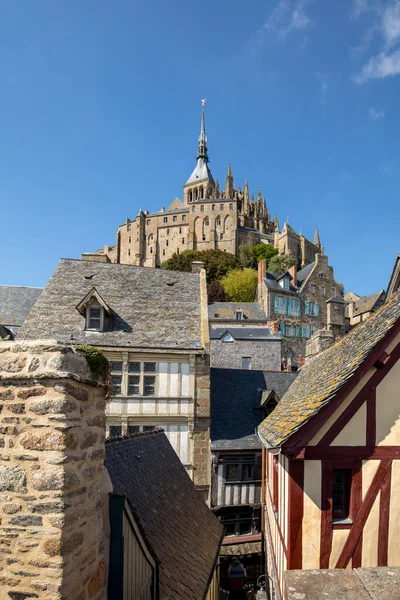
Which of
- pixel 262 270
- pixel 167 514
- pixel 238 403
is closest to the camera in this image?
pixel 167 514

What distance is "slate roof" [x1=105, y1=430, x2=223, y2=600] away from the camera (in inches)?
249

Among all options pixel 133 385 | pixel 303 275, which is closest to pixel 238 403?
pixel 133 385

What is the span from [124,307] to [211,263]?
59.1 meters

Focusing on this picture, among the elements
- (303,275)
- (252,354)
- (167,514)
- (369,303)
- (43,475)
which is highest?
(303,275)

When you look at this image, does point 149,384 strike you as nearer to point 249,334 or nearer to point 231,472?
point 231,472

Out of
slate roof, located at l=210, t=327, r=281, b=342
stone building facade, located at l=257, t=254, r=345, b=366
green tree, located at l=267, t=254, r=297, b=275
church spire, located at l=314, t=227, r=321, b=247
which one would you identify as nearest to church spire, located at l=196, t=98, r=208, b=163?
church spire, located at l=314, t=227, r=321, b=247

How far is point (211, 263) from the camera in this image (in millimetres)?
76250

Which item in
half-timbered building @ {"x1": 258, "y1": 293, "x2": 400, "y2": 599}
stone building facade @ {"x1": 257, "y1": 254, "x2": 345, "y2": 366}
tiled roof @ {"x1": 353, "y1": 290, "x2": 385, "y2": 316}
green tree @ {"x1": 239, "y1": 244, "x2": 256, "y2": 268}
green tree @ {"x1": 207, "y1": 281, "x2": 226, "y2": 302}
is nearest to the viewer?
half-timbered building @ {"x1": 258, "y1": 293, "x2": 400, "y2": 599}

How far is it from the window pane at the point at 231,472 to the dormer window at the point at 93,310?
7292 mm

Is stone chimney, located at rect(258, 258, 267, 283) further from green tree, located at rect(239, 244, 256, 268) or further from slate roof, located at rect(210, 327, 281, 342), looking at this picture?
green tree, located at rect(239, 244, 256, 268)

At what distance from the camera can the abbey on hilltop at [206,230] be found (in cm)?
9694

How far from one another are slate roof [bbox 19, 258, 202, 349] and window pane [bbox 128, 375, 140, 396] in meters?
1.21

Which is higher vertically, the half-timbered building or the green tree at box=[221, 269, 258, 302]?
the green tree at box=[221, 269, 258, 302]

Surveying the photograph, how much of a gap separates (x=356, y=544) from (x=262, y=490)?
952cm
